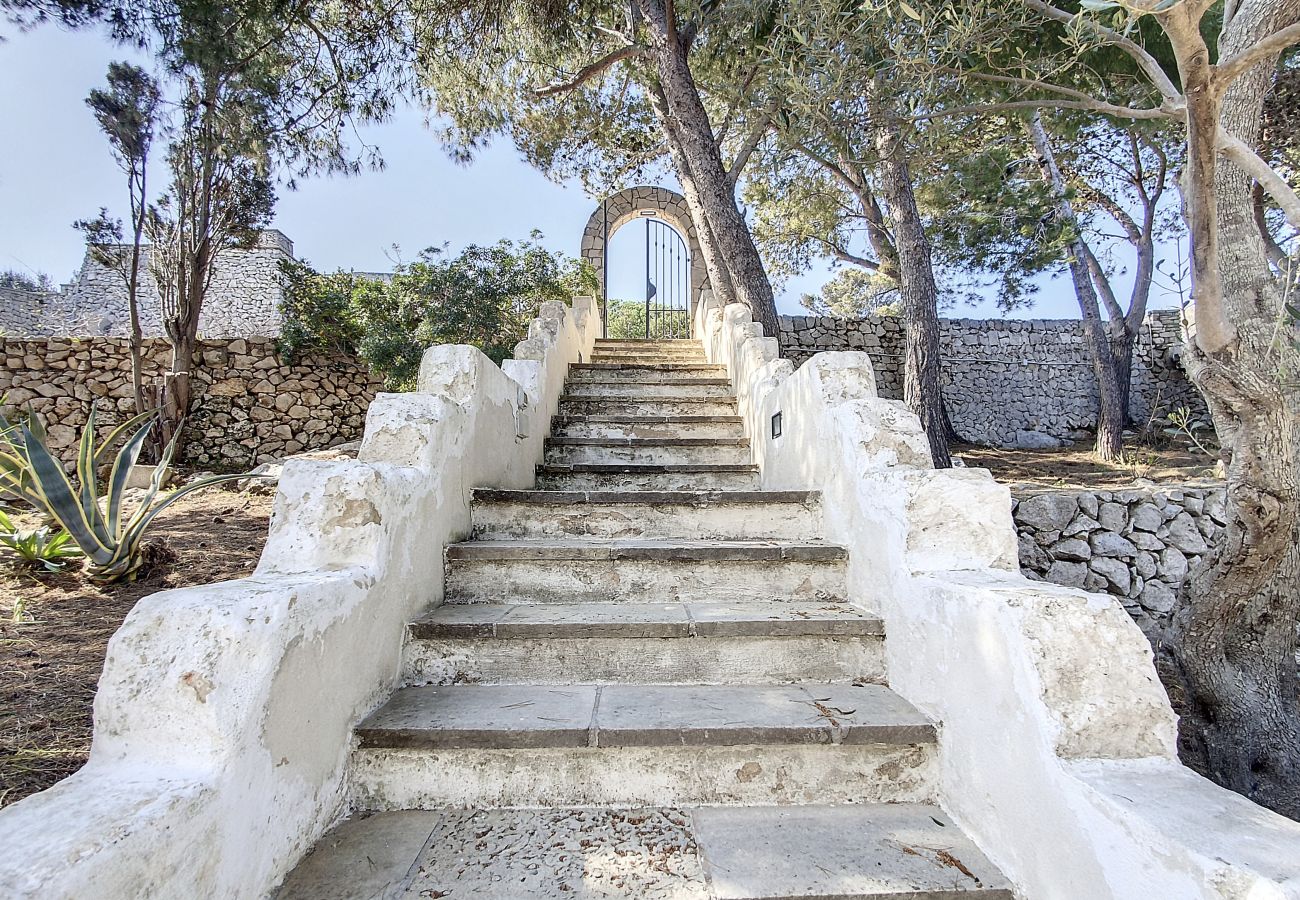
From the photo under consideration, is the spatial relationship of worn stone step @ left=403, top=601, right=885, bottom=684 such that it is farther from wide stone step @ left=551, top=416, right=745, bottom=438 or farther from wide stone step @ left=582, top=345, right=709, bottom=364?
wide stone step @ left=582, top=345, right=709, bottom=364

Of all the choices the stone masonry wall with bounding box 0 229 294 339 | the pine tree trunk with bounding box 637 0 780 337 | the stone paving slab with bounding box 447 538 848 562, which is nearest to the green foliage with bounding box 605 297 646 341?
the stone masonry wall with bounding box 0 229 294 339

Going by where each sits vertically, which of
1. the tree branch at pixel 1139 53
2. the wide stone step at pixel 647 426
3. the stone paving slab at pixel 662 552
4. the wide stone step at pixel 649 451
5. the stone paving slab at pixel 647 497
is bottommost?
the stone paving slab at pixel 662 552

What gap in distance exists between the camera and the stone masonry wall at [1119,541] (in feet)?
14.8

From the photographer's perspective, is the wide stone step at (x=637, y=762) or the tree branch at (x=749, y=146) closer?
the wide stone step at (x=637, y=762)

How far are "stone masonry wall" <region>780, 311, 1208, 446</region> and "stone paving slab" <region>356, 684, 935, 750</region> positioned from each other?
767cm

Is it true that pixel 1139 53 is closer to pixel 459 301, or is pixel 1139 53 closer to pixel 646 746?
pixel 646 746

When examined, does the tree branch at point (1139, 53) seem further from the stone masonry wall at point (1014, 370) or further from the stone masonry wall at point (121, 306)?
the stone masonry wall at point (121, 306)

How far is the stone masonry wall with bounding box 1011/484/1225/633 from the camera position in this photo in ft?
14.8

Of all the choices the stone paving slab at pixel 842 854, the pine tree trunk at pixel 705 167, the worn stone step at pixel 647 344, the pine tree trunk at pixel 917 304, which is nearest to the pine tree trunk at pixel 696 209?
the pine tree trunk at pixel 705 167

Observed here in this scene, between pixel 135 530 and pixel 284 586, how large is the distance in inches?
93.9

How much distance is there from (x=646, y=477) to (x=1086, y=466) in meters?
6.43

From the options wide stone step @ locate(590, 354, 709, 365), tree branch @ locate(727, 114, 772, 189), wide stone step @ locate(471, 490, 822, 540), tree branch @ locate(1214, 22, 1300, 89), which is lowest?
wide stone step @ locate(471, 490, 822, 540)

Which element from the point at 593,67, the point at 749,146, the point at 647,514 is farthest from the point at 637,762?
the point at 593,67

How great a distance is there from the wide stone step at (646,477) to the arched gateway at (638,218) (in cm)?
540
